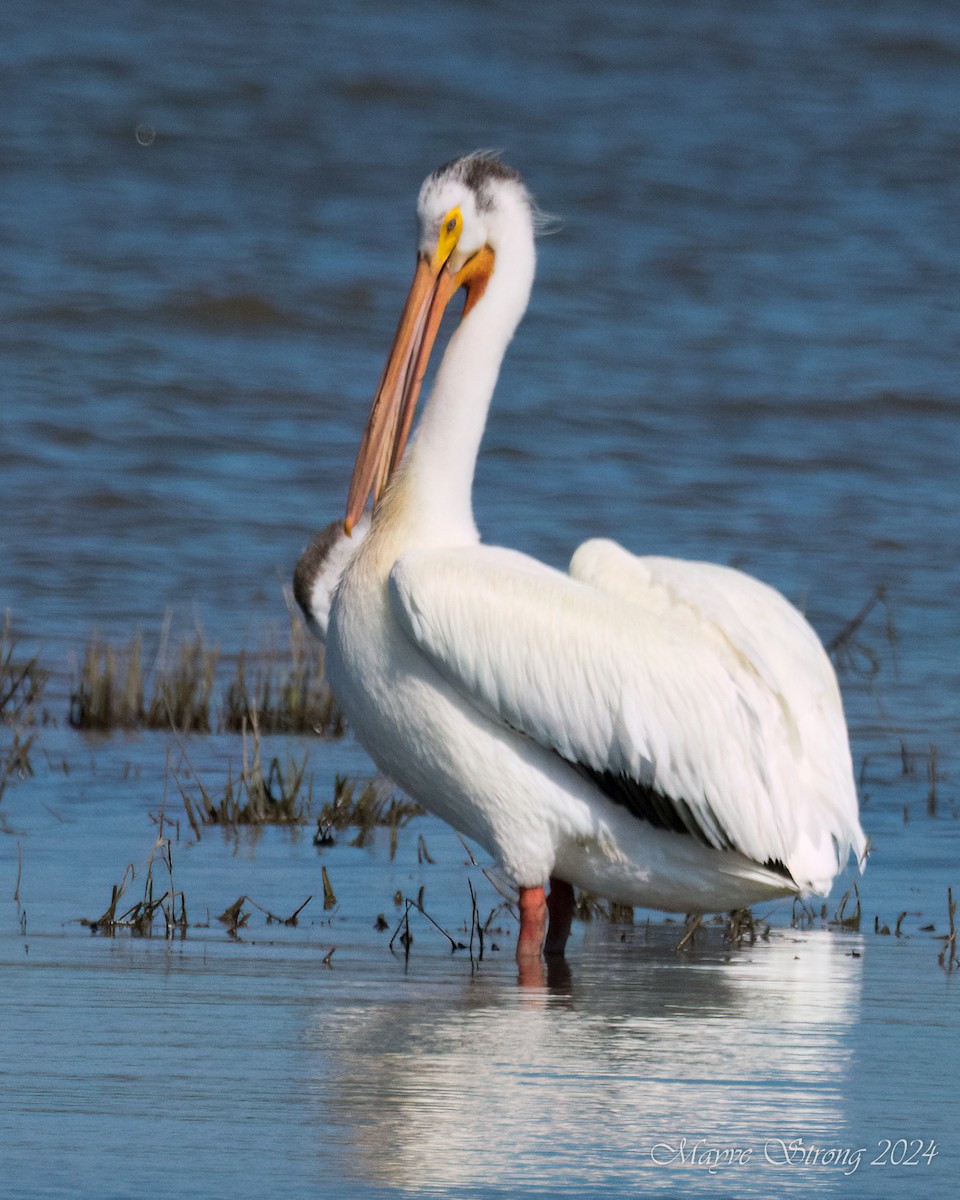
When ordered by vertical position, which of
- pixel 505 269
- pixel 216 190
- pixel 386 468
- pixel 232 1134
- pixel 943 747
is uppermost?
pixel 216 190

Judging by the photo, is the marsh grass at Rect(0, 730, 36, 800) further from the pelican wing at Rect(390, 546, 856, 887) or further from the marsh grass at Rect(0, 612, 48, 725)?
the pelican wing at Rect(390, 546, 856, 887)

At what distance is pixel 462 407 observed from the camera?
4.61m

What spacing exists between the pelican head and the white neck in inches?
0.7

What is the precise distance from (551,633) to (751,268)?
13697 millimetres

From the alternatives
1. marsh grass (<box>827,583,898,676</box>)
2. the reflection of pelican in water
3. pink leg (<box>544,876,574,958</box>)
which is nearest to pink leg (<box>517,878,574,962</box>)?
pink leg (<box>544,876,574,958</box>)

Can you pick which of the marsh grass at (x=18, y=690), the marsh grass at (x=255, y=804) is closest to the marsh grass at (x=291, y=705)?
the marsh grass at (x=18, y=690)

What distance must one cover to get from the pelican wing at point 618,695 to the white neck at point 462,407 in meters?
0.18

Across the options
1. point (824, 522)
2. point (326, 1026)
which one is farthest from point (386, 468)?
point (824, 522)

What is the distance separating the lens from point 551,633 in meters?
4.24

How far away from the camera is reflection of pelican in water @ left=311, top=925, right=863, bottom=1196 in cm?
283

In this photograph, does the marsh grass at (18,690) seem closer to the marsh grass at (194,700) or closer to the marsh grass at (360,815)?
the marsh grass at (194,700)

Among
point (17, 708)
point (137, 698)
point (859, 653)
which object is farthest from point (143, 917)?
point (859, 653)

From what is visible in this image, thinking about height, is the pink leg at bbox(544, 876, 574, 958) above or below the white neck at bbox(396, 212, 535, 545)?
below

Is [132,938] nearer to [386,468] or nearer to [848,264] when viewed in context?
[386,468]
